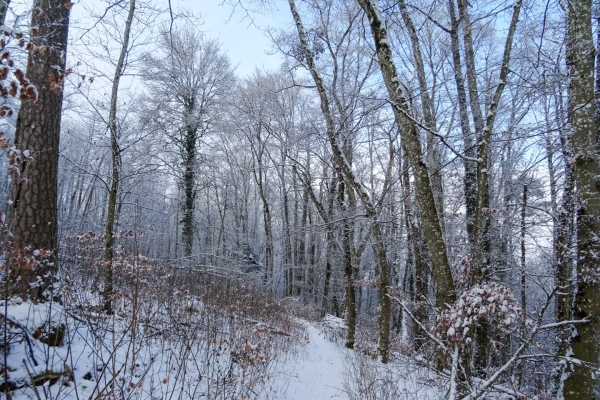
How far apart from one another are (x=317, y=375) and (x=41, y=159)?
18.9ft

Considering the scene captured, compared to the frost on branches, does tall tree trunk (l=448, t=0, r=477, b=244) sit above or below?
above

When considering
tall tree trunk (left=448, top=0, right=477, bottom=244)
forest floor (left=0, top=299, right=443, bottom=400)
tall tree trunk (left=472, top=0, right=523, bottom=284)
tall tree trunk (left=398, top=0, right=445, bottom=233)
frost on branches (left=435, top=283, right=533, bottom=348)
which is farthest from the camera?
tall tree trunk (left=448, top=0, right=477, bottom=244)

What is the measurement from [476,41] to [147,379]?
38.4ft

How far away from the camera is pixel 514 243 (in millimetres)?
7277

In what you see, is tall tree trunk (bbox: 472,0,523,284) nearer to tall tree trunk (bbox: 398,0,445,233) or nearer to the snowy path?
tall tree trunk (bbox: 398,0,445,233)

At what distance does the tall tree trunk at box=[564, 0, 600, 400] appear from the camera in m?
3.74

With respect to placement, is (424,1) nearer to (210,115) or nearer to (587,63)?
(587,63)

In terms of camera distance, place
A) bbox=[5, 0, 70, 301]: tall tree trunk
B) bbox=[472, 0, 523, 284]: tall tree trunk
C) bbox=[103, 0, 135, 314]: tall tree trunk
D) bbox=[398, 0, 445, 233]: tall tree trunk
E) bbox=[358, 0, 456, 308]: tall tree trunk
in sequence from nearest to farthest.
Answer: bbox=[5, 0, 70, 301]: tall tree trunk → bbox=[358, 0, 456, 308]: tall tree trunk → bbox=[472, 0, 523, 284]: tall tree trunk → bbox=[398, 0, 445, 233]: tall tree trunk → bbox=[103, 0, 135, 314]: tall tree trunk

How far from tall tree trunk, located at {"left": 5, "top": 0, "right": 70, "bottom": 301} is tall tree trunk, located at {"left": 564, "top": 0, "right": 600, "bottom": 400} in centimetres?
598

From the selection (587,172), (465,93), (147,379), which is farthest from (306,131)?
(147,379)

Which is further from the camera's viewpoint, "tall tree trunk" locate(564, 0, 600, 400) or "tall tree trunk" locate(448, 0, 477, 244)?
"tall tree trunk" locate(448, 0, 477, 244)

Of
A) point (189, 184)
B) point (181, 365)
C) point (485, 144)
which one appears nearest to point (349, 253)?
point (485, 144)

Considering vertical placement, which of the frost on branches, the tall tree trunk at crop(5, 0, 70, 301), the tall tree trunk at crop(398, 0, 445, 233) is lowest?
the frost on branches

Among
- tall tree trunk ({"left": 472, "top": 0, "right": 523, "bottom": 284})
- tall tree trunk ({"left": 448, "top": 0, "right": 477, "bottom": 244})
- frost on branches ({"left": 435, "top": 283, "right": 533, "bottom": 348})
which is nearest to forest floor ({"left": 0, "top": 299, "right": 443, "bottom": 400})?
frost on branches ({"left": 435, "top": 283, "right": 533, "bottom": 348})
